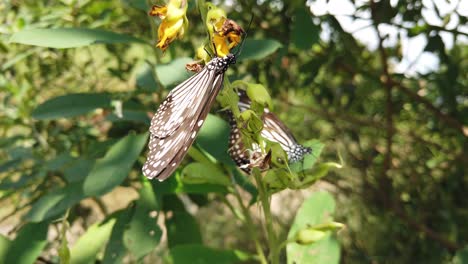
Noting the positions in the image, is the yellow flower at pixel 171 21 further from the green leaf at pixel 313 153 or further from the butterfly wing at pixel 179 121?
the green leaf at pixel 313 153

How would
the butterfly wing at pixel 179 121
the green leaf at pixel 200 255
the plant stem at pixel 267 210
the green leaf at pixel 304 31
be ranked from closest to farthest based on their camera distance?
1. the butterfly wing at pixel 179 121
2. the plant stem at pixel 267 210
3. the green leaf at pixel 200 255
4. the green leaf at pixel 304 31

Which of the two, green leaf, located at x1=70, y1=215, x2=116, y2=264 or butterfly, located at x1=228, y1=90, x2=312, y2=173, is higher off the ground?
butterfly, located at x1=228, y1=90, x2=312, y2=173

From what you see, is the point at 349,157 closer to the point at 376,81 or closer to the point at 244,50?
the point at 376,81

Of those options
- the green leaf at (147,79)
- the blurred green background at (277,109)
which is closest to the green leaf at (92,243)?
the blurred green background at (277,109)

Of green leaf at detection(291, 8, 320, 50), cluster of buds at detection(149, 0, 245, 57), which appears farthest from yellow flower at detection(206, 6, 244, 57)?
green leaf at detection(291, 8, 320, 50)

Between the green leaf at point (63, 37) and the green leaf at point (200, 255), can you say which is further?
the green leaf at point (200, 255)

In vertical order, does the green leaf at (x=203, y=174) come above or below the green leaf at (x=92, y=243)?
above

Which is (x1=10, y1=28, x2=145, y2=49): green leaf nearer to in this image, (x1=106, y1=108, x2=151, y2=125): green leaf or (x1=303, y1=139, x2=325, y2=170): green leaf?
(x1=106, y1=108, x2=151, y2=125): green leaf
